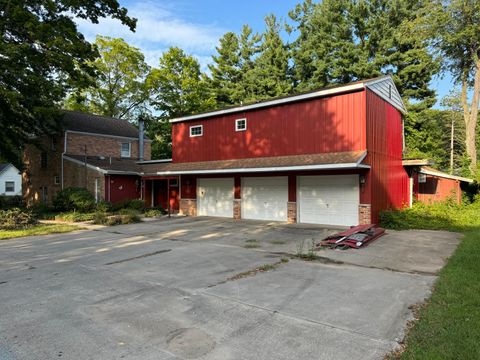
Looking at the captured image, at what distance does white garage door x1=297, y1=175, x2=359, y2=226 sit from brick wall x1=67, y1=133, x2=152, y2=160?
16650 millimetres

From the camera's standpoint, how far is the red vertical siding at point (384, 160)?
14.1m

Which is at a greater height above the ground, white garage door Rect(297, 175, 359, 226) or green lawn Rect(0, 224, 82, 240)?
white garage door Rect(297, 175, 359, 226)

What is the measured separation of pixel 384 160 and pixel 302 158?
3.85m

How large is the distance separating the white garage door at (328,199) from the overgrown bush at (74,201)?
12009mm

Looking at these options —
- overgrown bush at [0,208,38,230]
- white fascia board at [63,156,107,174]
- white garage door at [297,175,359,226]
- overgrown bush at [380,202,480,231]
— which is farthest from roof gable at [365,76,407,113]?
→ overgrown bush at [0,208,38,230]

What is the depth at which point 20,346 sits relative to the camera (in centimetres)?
404

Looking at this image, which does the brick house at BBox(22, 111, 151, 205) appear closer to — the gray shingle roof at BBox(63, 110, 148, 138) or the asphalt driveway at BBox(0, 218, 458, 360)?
the gray shingle roof at BBox(63, 110, 148, 138)

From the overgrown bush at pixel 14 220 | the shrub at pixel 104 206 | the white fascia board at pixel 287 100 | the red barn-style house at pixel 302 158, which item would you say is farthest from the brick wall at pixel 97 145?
the white fascia board at pixel 287 100

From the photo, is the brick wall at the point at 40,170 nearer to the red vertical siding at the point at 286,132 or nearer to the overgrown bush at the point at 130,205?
the overgrown bush at the point at 130,205

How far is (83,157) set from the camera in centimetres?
2497

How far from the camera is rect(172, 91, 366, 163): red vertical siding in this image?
14.3 metres

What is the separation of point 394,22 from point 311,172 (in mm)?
22646

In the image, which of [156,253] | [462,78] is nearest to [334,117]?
[156,253]

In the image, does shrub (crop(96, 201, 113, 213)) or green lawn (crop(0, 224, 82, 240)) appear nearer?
green lawn (crop(0, 224, 82, 240))
